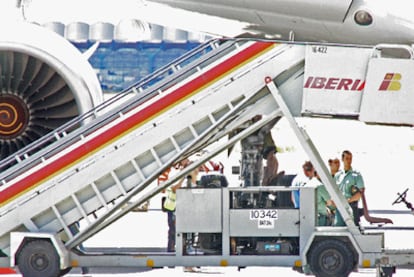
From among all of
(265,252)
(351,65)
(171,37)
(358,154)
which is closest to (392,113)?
(351,65)

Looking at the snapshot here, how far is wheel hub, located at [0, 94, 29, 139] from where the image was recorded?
55.7ft

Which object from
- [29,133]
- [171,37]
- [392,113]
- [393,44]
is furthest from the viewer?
[171,37]

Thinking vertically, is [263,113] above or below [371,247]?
above

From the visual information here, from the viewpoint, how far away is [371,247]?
1465cm

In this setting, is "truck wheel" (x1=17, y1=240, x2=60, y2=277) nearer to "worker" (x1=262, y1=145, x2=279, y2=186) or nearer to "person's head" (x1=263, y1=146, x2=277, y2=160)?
"worker" (x1=262, y1=145, x2=279, y2=186)

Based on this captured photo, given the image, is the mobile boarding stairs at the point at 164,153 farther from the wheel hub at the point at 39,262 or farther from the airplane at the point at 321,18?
the airplane at the point at 321,18

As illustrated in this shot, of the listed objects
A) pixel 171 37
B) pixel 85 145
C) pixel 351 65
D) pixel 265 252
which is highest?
pixel 171 37

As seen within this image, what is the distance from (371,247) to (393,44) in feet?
8.08

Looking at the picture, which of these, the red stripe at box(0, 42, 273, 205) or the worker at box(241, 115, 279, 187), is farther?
the worker at box(241, 115, 279, 187)

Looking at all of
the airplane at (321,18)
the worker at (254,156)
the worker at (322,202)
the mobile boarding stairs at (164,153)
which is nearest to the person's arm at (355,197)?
the worker at (322,202)

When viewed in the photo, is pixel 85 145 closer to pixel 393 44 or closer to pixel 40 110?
pixel 40 110

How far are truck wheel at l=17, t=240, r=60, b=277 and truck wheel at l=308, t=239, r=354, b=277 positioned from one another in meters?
2.81

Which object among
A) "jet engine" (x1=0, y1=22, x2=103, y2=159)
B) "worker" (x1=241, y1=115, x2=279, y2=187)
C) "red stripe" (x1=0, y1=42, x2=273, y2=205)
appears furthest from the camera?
"jet engine" (x1=0, y1=22, x2=103, y2=159)

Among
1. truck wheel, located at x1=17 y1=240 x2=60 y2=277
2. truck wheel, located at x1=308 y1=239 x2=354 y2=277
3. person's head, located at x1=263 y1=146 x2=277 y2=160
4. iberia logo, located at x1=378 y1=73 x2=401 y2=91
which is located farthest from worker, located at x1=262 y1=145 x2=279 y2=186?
truck wheel, located at x1=17 y1=240 x2=60 y2=277
